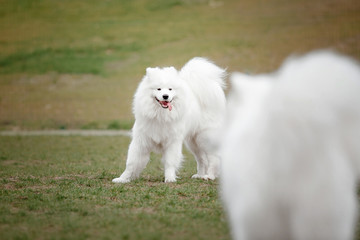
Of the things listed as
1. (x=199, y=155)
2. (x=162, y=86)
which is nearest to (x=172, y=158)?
(x=199, y=155)

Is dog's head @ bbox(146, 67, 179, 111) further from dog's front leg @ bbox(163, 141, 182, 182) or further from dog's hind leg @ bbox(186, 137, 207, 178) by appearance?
dog's hind leg @ bbox(186, 137, 207, 178)

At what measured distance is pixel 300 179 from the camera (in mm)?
3020

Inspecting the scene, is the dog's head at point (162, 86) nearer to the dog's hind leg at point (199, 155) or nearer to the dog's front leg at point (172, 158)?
the dog's front leg at point (172, 158)

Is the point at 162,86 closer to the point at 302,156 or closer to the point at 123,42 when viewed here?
the point at 302,156

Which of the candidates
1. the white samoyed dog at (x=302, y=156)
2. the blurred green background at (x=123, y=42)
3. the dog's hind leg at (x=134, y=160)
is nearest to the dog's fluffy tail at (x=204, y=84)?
the dog's hind leg at (x=134, y=160)

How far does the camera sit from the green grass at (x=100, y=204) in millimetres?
4785

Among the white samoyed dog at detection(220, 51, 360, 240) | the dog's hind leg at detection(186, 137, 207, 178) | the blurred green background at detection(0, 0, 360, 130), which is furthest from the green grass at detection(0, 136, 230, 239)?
the blurred green background at detection(0, 0, 360, 130)

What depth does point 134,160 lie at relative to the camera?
25.8ft

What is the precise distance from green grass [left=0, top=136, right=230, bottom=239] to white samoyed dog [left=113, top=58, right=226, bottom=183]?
475 mm

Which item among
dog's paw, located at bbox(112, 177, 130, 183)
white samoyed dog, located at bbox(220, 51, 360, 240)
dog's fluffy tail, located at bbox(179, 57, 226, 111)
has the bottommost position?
dog's paw, located at bbox(112, 177, 130, 183)

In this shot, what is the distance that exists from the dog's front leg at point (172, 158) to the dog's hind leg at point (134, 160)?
0.34m

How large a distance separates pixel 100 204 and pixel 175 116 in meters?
2.28

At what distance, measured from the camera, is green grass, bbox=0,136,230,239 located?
479 centimetres

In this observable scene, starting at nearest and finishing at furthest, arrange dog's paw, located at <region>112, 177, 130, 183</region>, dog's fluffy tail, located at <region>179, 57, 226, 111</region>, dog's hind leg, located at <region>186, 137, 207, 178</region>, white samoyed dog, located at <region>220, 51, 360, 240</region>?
1. white samoyed dog, located at <region>220, 51, 360, 240</region>
2. dog's paw, located at <region>112, 177, 130, 183</region>
3. dog's fluffy tail, located at <region>179, 57, 226, 111</region>
4. dog's hind leg, located at <region>186, 137, 207, 178</region>
